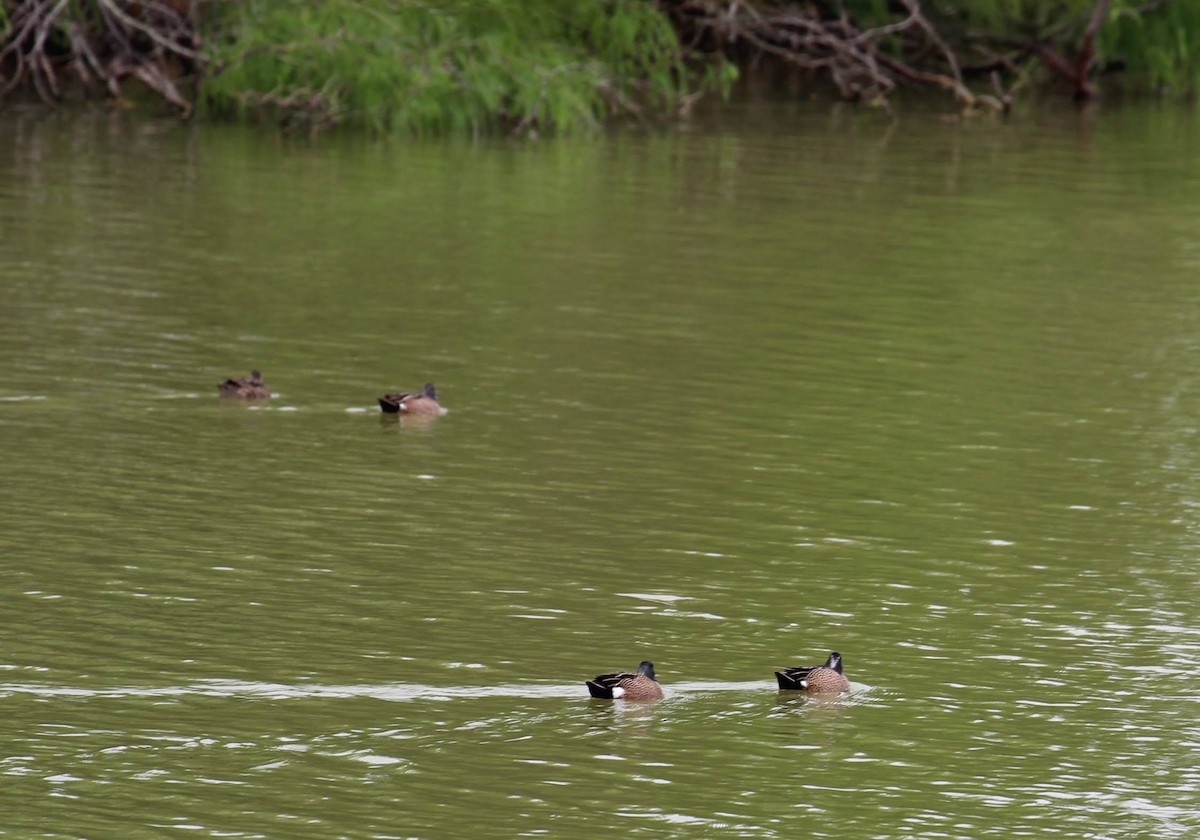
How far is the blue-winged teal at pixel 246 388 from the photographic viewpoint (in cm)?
1605

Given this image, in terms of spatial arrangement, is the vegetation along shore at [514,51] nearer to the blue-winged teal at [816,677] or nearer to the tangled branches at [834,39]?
the tangled branches at [834,39]

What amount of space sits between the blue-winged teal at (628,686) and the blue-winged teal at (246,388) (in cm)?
628

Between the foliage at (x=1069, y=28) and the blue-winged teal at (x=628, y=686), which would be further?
the foliage at (x=1069, y=28)

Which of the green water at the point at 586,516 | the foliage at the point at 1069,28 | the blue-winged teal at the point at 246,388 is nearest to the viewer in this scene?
the green water at the point at 586,516

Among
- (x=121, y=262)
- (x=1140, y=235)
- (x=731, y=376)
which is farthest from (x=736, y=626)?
(x=1140, y=235)

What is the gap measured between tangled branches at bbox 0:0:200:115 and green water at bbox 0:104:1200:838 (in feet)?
17.6

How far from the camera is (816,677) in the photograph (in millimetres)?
10312

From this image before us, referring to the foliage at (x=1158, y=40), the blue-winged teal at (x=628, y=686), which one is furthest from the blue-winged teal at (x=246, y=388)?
the foliage at (x=1158, y=40)

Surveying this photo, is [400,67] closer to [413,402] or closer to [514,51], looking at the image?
[514,51]

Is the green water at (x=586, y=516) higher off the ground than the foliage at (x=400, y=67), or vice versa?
the foliage at (x=400, y=67)

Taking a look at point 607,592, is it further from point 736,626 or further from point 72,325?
point 72,325

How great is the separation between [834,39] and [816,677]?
1112 inches

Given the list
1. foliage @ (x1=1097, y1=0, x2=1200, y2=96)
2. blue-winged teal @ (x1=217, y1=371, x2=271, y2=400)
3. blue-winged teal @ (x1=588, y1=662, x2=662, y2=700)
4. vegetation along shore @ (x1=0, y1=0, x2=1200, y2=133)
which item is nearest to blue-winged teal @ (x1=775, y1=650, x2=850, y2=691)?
blue-winged teal @ (x1=588, y1=662, x2=662, y2=700)

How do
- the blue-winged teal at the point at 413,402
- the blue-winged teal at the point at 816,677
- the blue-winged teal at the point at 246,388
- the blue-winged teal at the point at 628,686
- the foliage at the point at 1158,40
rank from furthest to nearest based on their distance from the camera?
1. the foliage at the point at 1158,40
2. the blue-winged teal at the point at 246,388
3. the blue-winged teal at the point at 413,402
4. the blue-winged teal at the point at 816,677
5. the blue-winged teal at the point at 628,686
